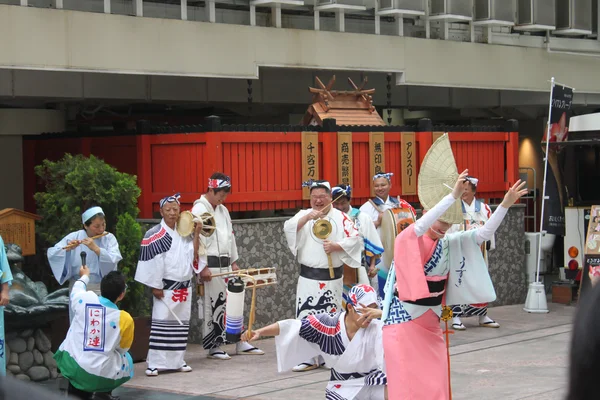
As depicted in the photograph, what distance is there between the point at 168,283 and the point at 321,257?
142cm

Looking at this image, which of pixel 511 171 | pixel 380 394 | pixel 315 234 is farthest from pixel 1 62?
pixel 511 171

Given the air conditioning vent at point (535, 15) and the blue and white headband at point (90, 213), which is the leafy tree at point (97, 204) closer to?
the blue and white headband at point (90, 213)

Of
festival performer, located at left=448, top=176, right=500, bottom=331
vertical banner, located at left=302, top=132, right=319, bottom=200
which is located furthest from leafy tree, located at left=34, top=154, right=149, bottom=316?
festival performer, located at left=448, top=176, right=500, bottom=331

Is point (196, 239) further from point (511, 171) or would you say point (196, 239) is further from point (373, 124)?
point (511, 171)

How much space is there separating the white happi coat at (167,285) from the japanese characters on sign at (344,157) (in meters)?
2.88

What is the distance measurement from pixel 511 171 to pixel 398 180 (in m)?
2.12

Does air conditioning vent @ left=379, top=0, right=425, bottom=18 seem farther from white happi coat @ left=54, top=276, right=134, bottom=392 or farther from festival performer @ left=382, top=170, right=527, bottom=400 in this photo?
white happi coat @ left=54, top=276, right=134, bottom=392

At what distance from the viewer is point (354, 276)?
31.7 ft

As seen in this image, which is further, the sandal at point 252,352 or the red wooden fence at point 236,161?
the red wooden fence at point 236,161

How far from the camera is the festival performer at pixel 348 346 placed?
6520 millimetres

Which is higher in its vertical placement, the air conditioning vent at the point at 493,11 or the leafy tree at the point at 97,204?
the air conditioning vent at the point at 493,11

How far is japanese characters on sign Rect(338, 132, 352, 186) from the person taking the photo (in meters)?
11.6

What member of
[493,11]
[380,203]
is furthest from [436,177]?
[493,11]

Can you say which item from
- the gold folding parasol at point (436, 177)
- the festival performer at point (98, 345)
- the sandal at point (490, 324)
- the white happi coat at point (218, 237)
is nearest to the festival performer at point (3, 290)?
the festival performer at point (98, 345)
